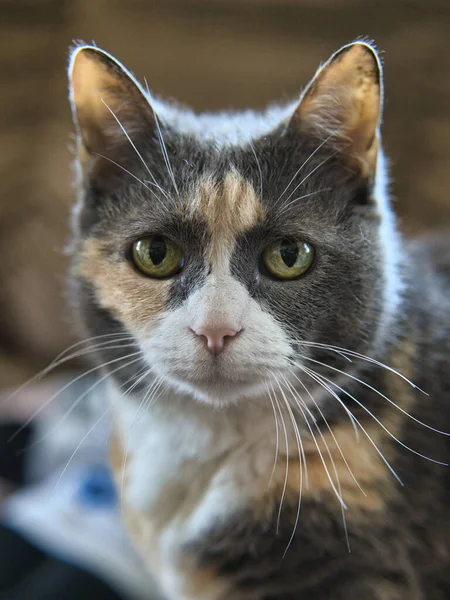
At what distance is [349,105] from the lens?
754mm

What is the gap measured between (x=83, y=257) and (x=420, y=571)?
654 mm

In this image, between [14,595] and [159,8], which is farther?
[159,8]

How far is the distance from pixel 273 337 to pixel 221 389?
0.09 m

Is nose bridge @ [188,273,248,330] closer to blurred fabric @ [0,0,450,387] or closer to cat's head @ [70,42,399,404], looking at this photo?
cat's head @ [70,42,399,404]

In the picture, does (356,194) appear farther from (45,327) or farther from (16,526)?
(45,327)

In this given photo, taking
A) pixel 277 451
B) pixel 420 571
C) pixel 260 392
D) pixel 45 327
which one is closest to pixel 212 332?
pixel 260 392

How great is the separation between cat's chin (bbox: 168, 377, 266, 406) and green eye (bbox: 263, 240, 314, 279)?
5.6 inches

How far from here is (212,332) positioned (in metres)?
0.68

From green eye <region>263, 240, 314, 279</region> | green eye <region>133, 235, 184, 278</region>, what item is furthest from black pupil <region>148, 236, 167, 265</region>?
green eye <region>263, 240, 314, 279</region>

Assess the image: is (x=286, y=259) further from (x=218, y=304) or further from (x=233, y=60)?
(x=233, y=60)

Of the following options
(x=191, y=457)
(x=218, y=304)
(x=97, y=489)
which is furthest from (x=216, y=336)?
(x=97, y=489)

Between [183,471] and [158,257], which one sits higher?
[158,257]

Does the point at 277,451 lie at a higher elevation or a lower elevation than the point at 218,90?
lower

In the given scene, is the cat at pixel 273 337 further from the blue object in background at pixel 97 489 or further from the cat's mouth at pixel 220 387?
the blue object in background at pixel 97 489
